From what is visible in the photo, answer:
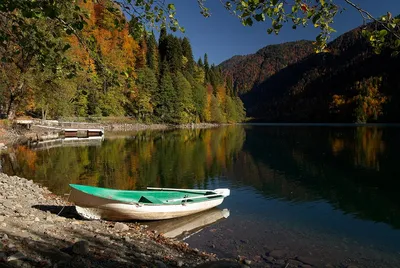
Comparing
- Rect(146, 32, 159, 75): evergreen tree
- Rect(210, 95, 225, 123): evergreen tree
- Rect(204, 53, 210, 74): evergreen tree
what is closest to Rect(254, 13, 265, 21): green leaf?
Rect(146, 32, 159, 75): evergreen tree

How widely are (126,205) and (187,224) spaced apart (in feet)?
8.33

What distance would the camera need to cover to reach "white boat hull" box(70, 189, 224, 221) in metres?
Answer: 10.4

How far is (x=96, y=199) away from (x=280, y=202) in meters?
9.05

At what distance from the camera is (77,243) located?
657 cm

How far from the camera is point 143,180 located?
1988 centimetres

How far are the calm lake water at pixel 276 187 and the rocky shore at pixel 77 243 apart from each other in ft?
5.50

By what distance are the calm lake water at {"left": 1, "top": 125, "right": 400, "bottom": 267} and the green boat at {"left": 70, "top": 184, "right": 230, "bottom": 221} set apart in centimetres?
134

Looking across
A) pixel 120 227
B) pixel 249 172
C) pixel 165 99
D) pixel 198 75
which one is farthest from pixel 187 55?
pixel 120 227

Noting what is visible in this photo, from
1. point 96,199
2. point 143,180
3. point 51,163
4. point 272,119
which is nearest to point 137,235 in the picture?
point 96,199

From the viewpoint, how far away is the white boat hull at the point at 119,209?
10.4m

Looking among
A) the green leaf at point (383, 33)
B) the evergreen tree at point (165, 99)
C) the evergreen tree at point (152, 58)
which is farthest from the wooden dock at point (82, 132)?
the green leaf at point (383, 33)

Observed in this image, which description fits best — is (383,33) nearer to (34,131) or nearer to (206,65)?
(34,131)

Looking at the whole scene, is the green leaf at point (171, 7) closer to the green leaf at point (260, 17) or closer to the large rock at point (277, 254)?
the green leaf at point (260, 17)

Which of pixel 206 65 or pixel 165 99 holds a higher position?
pixel 206 65
